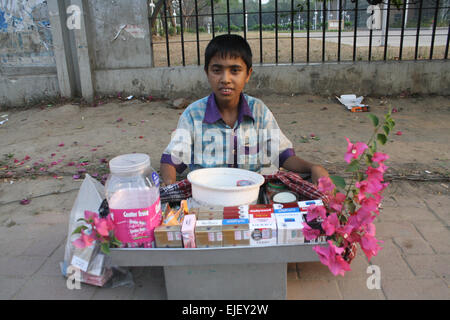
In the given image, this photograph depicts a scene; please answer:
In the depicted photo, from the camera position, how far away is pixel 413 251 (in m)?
2.18

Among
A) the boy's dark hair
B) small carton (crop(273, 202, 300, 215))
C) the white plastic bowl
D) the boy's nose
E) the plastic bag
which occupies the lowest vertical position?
the plastic bag

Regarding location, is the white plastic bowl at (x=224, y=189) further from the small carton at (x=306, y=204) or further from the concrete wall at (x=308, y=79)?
the concrete wall at (x=308, y=79)

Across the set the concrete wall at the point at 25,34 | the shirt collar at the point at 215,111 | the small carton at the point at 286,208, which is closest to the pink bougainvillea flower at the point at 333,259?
the small carton at the point at 286,208

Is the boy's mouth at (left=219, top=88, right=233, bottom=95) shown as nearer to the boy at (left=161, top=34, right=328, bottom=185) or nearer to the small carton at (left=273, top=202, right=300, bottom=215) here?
the boy at (left=161, top=34, right=328, bottom=185)

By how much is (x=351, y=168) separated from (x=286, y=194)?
0.57m

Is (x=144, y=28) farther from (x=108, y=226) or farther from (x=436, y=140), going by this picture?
(x=108, y=226)

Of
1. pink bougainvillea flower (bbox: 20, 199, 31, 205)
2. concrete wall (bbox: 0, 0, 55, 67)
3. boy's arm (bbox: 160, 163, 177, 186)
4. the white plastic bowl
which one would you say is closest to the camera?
the white plastic bowl

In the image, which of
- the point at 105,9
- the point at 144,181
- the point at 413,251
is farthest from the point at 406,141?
the point at 105,9

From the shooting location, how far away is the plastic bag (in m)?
1.88

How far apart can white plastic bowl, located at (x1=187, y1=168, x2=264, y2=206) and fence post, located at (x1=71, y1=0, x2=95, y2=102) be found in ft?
15.4

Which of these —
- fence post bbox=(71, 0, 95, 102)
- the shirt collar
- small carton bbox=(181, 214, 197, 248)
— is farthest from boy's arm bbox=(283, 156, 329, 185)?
fence post bbox=(71, 0, 95, 102)

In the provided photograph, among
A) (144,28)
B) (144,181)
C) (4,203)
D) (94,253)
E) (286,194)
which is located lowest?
(4,203)

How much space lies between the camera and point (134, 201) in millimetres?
1677
